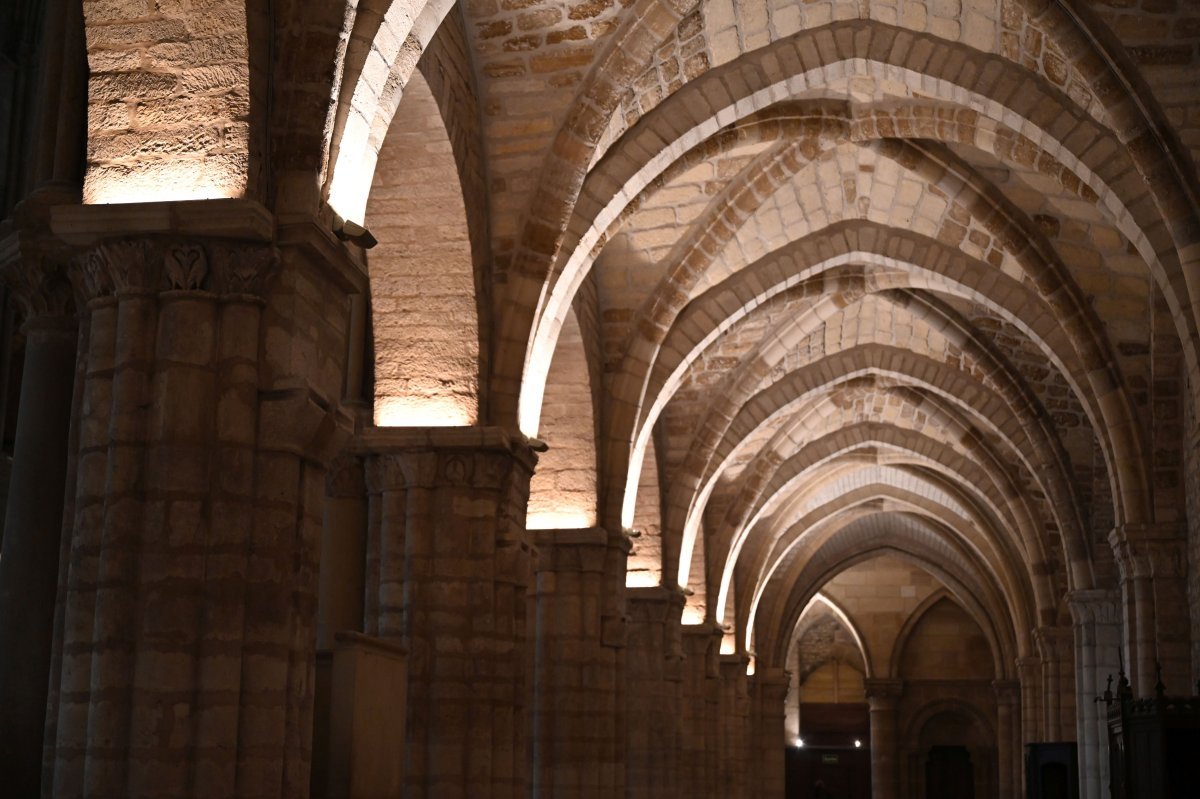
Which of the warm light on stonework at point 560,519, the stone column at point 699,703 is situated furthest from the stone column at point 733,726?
the warm light on stonework at point 560,519

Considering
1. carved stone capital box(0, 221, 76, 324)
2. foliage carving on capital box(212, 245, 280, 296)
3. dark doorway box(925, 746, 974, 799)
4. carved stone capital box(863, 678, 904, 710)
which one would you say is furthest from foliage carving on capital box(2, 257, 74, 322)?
dark doorway box(925, 746, 974, 799)

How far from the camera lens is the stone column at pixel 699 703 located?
62.0 ft

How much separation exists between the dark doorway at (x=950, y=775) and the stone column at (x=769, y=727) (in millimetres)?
6964

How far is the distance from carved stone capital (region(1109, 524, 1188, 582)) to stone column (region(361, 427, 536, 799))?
588 centimetres

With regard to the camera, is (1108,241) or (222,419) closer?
(222,419)

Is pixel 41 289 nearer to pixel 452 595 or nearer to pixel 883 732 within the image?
pixel 452 595

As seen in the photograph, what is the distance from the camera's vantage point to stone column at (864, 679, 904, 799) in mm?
33031

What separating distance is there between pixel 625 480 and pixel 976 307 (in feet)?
16.1

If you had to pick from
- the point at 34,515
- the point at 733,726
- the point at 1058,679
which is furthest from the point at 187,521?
the point at 733,726

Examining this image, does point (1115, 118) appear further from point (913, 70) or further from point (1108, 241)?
point (1108, 241)

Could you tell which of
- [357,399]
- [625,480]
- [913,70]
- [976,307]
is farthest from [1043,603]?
[357,399]

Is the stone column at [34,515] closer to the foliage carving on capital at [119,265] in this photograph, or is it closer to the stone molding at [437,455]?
the foliage carving on capital at [119,265]

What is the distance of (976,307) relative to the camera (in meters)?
15.8

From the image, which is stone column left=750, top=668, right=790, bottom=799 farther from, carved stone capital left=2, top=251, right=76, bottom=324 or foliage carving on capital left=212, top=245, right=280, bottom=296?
foliage carving on capital left=212, top=245, right=280, bottom=296
